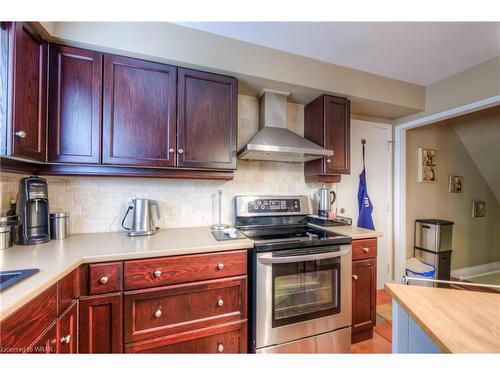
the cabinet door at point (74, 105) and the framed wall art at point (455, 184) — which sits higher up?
the cabinet door at point (74, 105)

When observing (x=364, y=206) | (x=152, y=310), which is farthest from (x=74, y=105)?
(x=364, y=206)

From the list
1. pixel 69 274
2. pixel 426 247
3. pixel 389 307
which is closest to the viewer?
pixel 69 274

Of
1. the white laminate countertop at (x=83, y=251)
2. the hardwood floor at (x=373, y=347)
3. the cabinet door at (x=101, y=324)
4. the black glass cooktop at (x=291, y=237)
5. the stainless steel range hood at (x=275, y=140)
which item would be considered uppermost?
the stainless steel range hood at (x=275, y=140)

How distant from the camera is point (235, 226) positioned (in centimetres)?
191

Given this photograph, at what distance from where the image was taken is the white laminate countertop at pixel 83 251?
732 millimetres

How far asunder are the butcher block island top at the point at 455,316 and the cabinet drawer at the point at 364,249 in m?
0.70

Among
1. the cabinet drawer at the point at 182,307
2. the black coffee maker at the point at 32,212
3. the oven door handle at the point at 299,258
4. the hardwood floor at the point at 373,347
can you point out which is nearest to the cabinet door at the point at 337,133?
the oven door handle at the point at 299,258

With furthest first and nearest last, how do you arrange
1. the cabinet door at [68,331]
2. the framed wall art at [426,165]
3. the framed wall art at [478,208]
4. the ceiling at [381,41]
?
the framed wall art at [478,208] → the framed wall art at [426,165] → the ceiling at [381,41] → the cabinet door at [68,331]

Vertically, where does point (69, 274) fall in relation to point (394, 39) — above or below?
below

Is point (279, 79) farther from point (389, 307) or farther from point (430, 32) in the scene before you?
point (389, 307)

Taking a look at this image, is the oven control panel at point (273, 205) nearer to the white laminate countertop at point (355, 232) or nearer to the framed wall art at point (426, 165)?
the white laminate countertop at point (355, 232)

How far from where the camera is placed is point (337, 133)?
2.01m

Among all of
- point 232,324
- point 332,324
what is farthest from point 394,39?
point 232,324

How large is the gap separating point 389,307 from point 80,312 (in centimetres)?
271
